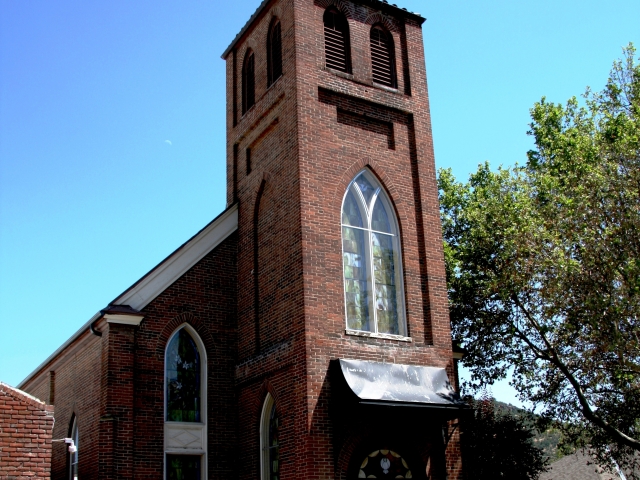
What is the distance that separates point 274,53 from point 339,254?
5522 mm

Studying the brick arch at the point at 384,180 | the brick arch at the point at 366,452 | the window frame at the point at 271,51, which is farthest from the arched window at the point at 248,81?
the brick arch at the point at 366,452

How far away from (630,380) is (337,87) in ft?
32.0

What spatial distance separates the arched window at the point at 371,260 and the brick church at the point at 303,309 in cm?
3

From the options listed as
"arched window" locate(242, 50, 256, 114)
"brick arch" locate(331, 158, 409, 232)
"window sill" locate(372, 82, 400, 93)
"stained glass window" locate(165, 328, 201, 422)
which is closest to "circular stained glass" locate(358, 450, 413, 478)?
"stained glass window" locate(165, 328, 201, 422)

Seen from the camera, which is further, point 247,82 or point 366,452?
point 247,82

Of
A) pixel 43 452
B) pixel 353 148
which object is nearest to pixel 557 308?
pixel 353 148

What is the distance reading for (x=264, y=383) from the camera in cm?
1502

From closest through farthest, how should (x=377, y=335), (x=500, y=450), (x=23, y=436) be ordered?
(x=23, y=436)
(x=377, y=335)
(x=500, y=450)

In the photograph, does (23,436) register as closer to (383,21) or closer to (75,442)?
(75,442)

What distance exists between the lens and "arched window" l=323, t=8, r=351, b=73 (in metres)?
16.7

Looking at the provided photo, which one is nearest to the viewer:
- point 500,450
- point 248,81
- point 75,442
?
point 75,442

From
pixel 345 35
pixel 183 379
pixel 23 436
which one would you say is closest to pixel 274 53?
pixel 345 35

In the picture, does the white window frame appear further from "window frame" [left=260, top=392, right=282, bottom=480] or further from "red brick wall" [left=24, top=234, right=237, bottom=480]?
"red brick wall" [left=24, top=234, right=237, bottom=480]

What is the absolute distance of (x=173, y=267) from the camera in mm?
16219
